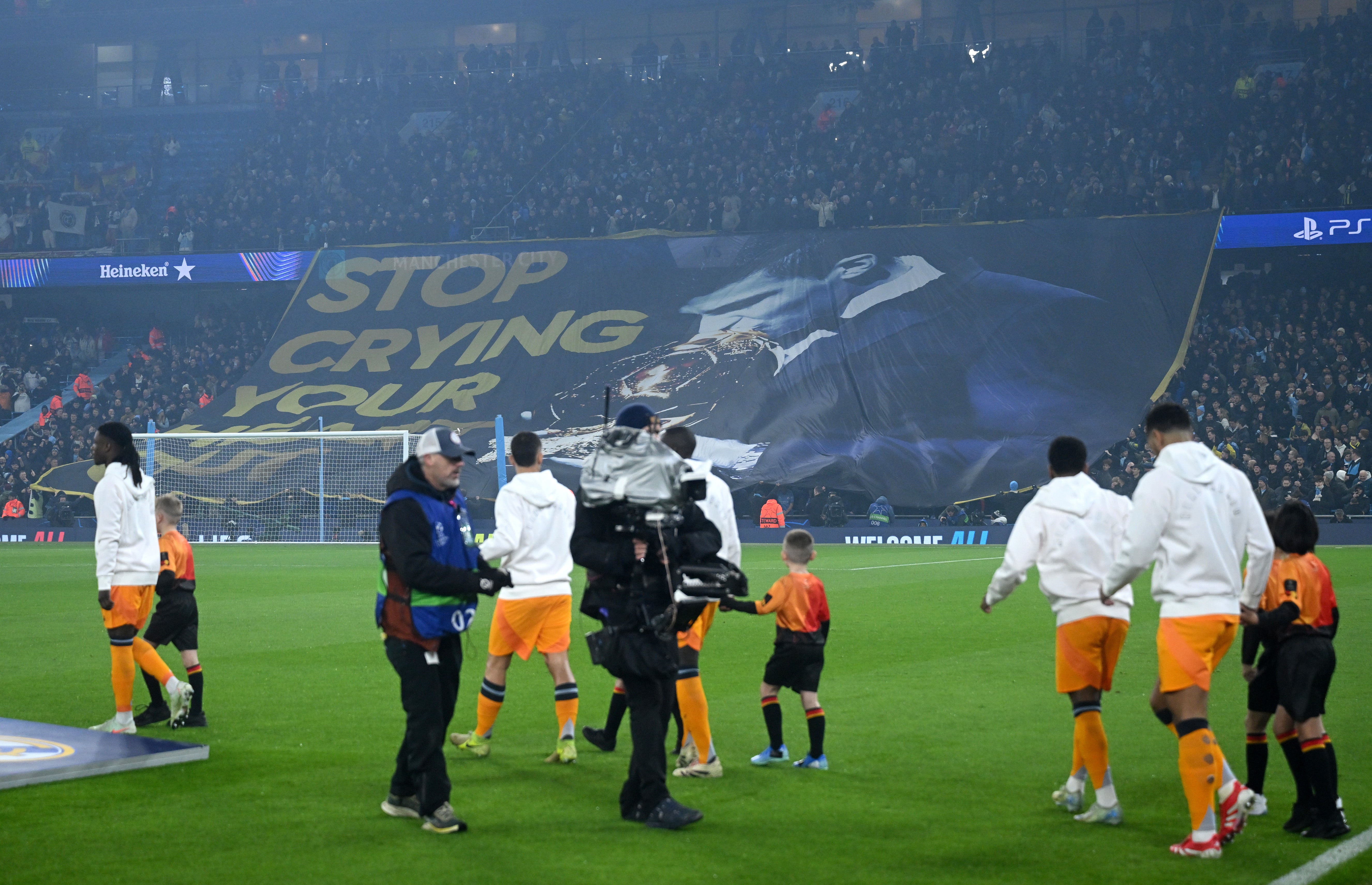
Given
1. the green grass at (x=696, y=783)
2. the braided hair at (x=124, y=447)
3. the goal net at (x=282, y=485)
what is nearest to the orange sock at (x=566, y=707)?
the green grass at (x=696, y=783)

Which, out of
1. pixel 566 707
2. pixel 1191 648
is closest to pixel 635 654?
pixel 566 707

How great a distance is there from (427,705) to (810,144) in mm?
39022

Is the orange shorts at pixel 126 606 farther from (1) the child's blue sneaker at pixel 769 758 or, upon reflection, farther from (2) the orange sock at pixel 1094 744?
(2) the orange sock at pixel 1094 744

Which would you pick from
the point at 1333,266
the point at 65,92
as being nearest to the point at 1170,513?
the point at 1333,266

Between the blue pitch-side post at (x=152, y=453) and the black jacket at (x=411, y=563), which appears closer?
the black jacket at (x=411, y=563)

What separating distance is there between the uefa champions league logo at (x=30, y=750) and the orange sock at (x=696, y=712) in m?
3.71

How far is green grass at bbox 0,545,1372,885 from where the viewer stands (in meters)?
6.00

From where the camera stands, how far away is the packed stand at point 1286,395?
99.1ft

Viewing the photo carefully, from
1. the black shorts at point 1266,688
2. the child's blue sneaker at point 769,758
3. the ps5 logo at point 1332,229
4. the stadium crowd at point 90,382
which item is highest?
the ps5 logo at point 1332,229

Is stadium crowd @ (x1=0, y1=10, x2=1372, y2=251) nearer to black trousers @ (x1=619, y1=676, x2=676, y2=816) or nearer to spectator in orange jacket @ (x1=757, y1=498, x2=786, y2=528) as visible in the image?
spectator in orange jacket @ (x1=757, y1=498, x2=786, y2=528)

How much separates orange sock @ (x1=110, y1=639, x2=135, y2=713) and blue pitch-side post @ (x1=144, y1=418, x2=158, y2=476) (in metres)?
21.9

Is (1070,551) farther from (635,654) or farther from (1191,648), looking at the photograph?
(635,654)

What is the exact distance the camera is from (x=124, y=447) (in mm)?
9219

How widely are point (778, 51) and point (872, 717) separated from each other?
41.4 metres
